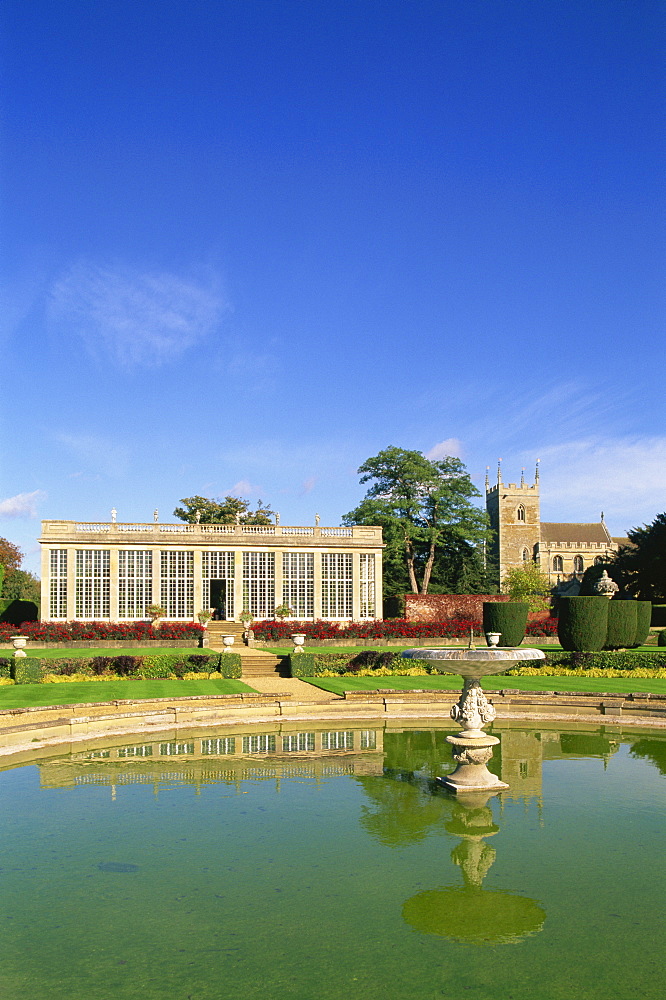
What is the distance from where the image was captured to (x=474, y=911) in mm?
7281

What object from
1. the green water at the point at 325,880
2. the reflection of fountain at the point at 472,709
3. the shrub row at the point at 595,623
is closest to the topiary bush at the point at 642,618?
the shrub row at the point at 595,623

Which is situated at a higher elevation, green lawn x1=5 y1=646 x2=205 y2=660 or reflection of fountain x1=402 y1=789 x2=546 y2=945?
reflection of fountain x1=402 y1=789 x2=546 y2=945

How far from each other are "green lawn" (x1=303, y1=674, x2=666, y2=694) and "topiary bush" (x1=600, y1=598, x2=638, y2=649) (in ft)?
16.0

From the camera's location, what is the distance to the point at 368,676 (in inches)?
992

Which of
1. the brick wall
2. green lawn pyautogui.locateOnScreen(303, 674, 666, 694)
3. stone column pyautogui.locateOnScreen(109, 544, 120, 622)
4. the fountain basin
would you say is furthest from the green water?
the brick wall

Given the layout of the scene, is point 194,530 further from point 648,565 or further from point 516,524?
point 516,524

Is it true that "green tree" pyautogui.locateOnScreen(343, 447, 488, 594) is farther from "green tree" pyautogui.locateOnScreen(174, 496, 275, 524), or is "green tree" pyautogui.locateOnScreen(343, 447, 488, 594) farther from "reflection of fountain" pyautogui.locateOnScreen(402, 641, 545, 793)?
"reflection of fountain" pyautogui.locateOnScreen(402, 641, 545, 793)

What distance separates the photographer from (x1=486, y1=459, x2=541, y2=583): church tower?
9081cm

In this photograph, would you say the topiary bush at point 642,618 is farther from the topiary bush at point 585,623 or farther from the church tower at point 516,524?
the church tower at point 516,524

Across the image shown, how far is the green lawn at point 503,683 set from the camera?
21.2m

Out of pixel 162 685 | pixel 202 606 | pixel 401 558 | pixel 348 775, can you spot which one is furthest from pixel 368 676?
pixel 401 558

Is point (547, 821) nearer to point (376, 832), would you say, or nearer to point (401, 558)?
point (376, 832)

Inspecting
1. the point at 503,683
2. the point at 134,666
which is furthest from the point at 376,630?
the point at 134,666

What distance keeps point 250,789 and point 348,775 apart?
178 centimetres
